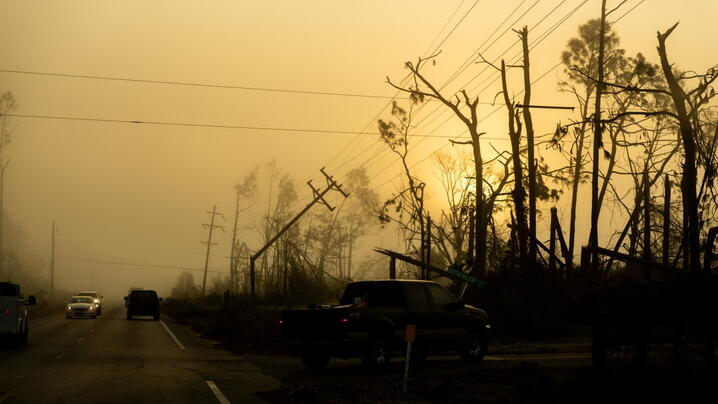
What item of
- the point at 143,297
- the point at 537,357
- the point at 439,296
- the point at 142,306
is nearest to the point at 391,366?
the point at 439,296

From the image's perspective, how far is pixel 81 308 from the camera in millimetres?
62594

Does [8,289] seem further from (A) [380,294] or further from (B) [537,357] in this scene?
(B) [537,357]

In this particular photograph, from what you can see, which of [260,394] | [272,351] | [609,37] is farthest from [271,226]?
[260,394]

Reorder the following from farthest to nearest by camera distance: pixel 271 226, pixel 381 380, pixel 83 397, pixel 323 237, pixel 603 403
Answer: pixel 323 237 → pixel 271 226 → pixel 381 380 → pixel 83 397 → pixel 603 403

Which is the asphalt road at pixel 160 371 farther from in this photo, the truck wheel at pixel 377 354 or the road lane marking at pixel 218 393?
the truck wheel at pixel 377 354

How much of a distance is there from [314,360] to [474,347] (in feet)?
13.8

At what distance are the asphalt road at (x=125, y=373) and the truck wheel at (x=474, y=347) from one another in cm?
515

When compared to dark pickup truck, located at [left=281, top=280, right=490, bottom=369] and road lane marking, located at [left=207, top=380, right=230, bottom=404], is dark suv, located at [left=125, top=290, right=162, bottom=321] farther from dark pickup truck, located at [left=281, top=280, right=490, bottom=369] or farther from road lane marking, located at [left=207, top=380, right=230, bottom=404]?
road lane marking, located at [left=207, top=380, right=230, bottom=404]

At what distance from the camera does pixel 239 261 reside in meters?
120

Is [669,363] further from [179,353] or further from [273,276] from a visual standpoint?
[273,276]

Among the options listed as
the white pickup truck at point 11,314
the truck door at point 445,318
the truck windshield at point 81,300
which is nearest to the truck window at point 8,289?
the white pickup truck at point 11,314

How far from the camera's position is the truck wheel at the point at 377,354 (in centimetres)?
2142

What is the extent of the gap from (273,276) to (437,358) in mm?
42259

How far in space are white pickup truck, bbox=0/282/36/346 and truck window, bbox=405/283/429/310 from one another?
513 inches
